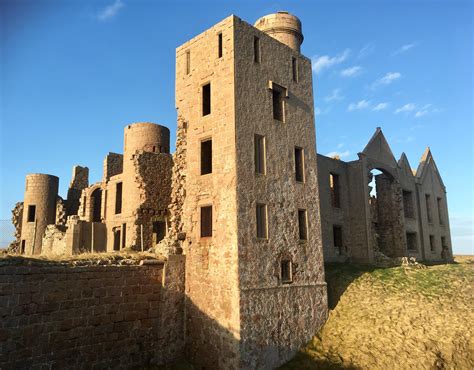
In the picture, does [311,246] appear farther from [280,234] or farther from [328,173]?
[328,173]

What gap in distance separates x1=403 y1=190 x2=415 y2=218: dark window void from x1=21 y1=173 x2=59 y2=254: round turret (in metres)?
27.1

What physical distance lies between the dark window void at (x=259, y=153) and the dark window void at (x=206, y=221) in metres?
2.32

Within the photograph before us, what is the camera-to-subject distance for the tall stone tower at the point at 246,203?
1325 cm

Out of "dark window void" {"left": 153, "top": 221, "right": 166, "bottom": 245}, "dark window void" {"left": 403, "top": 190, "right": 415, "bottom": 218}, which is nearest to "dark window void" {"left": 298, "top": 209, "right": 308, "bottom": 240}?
"dark window void" {"left": 153, "top": 221, "right": 166, "bottom": 245}

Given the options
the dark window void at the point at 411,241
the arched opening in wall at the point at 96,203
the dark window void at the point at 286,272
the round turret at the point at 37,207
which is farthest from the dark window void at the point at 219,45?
the round turret at the point at 37,207

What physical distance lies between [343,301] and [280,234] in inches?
193

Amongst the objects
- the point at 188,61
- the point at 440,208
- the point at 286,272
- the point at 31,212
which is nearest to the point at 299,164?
the point at 286,272

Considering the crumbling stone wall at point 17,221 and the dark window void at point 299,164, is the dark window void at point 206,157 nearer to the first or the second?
the dark window void at point 299,164

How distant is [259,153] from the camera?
48.5 ft

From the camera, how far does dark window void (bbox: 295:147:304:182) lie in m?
16.5

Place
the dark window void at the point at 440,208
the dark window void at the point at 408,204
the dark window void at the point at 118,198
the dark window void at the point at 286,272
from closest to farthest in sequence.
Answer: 1. the dark window void at the point at 286,272
2. the dark window void at the point at 118,198
3. the dark window void at the point at 408,204
4. the dark window void at the point at 440,208

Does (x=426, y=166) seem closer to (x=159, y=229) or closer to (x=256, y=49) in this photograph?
(x=159, y=229)

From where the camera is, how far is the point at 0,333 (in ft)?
33.2

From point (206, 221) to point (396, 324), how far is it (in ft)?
26.9
